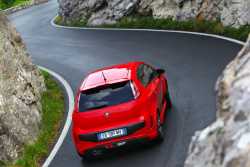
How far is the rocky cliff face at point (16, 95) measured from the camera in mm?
13969

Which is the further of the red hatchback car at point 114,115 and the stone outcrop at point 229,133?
the red hatchback car at point 114,115

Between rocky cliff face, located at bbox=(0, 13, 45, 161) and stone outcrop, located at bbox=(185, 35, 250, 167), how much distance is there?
7.40 metres

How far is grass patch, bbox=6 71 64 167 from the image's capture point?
13766mm

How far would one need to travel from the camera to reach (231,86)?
743 centimetres

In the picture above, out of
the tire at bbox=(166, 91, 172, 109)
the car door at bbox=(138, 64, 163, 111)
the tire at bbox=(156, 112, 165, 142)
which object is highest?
the car door at bbox=(138, 64, 163, 111)

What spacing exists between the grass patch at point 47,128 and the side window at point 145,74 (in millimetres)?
3031

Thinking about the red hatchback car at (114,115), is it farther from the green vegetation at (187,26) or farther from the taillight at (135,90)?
the green vegetation at (187,26)

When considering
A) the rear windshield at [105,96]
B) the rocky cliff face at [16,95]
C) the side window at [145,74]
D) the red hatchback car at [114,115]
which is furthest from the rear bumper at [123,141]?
the rocky cliff face at [16,95]

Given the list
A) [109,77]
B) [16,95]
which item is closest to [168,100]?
[109,77]

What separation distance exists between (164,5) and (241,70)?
2312 cm

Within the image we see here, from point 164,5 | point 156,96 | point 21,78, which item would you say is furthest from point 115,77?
point 164,5

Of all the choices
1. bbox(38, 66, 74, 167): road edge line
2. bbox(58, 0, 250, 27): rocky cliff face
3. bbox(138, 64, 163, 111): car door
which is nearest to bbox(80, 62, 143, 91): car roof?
bbox(138, 64, 163, 111): car door

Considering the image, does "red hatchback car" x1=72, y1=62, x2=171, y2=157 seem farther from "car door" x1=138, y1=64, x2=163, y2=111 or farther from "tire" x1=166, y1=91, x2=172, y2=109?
"tire" x1=166, y1=91, x2=172, y2=109

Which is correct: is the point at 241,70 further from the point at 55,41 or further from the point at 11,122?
the point at 55,41
